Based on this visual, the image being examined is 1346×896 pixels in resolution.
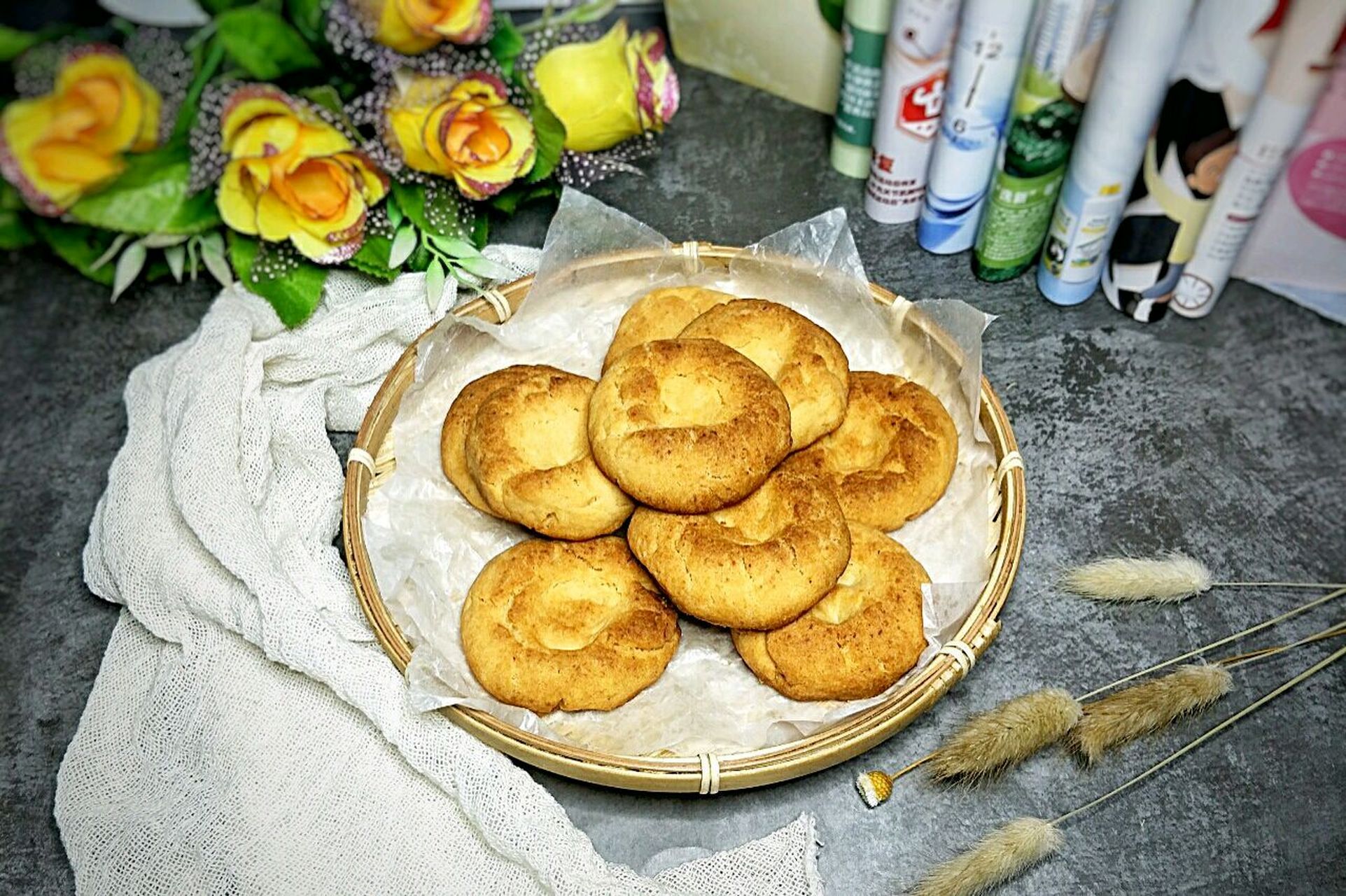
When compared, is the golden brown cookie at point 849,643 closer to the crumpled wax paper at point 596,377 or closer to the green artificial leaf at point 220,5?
A: the crumpled wax paper at point 596,377

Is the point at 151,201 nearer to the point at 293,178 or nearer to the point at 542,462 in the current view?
the point at 293,178

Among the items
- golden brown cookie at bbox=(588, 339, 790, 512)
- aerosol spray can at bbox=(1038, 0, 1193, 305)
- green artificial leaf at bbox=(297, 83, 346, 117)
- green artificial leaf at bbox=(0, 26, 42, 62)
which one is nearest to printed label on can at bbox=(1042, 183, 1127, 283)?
aerosol spray can at bbox=(1038, 0, 1193, 305)

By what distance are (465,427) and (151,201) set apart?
18.8 inches

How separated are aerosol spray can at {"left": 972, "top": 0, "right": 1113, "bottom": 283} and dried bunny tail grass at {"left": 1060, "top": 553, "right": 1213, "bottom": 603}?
0.43 meters

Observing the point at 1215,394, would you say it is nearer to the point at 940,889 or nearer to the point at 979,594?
the point at 979,594

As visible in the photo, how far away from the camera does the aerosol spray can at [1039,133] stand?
115cm

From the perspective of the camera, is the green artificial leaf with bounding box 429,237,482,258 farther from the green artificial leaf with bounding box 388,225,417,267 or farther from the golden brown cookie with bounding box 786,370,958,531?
the golden brown cookie with bounding box 786,370,958,531

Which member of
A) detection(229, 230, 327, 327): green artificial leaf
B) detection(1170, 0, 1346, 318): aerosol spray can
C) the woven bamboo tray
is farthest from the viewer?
detection(229, 230, 327, 327): green artificial leaf

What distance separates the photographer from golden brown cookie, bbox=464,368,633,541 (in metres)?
1.04

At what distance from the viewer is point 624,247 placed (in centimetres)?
130

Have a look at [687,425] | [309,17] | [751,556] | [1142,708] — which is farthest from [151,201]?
[1142,708]

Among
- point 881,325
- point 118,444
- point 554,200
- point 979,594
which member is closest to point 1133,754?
point 979,594

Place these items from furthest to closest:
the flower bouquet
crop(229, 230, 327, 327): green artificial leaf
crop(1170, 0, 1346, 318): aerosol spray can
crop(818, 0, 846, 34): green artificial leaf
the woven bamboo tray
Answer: crop(818, 0, 846, 34): green artificial leaf, crop(229, 230, 327, 327): green artificial leaf, the flower bouquet, crop(1170, 0, 1346, 318): aerosol spray can, the woven bamboo tray

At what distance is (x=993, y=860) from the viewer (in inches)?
37.3
